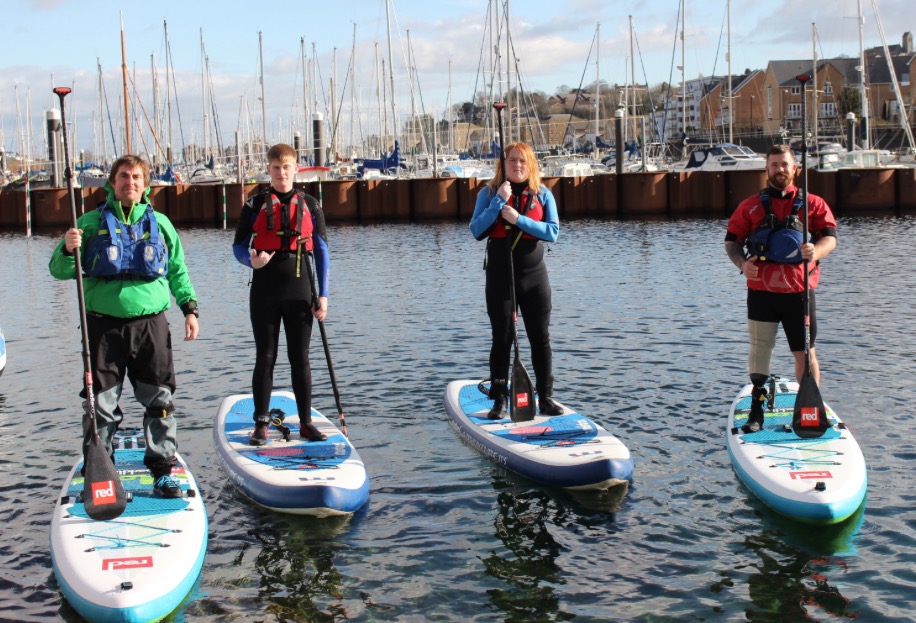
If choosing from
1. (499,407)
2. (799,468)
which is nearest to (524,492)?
(499,407)

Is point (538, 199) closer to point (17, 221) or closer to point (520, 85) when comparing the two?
point (17, 221)

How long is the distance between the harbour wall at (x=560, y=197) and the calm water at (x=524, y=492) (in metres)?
21.8

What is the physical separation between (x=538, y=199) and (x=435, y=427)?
2.57m

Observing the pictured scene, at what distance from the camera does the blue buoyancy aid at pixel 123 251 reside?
6.14 metres

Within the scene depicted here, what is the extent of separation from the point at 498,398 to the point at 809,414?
8.20 feet

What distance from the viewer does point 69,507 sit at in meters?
6.15

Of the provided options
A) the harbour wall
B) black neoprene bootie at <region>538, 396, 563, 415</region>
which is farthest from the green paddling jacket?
the harbour wall

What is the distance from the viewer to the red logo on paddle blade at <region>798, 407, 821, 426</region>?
23.7ft

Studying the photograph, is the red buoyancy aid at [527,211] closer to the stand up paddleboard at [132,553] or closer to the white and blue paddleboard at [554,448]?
the white and blue paddleboard at [554,448]

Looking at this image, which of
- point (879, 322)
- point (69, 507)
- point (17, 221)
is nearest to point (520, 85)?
point (17, 221)

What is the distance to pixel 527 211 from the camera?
779 centimetres

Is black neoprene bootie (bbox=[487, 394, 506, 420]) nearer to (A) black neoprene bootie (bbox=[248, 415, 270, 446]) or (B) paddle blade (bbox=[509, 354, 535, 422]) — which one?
(B) paddle blade (bbox=[509, 354, 535, 422])

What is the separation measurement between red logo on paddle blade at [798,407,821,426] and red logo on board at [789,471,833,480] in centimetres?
63

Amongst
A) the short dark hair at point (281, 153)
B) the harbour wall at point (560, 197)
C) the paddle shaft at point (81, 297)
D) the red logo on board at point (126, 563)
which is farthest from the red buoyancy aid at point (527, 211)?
the harbour wall at point (560, 197)
